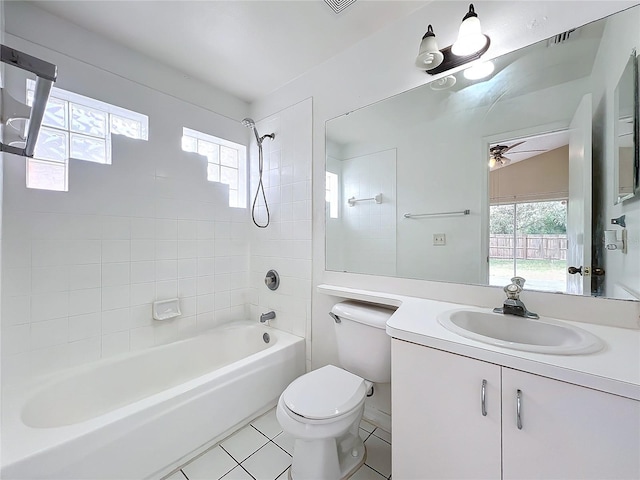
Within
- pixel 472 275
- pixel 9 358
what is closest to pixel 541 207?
pixel 472 275

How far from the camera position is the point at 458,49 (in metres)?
1.25

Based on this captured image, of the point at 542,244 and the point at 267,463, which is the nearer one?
the point at 542,244

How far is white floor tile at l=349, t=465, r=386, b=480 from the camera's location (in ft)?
4.27

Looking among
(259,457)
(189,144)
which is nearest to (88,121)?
(189,144)

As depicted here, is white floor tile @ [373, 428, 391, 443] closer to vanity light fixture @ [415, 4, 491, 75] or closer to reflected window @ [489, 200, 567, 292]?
reflected window @ [489, 200, 567, 292]

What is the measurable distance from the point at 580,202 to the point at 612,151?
21 centimetres

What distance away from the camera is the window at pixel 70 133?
1.49m

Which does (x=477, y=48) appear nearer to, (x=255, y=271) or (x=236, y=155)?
(x=236, y=155)

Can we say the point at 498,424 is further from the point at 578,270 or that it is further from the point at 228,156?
the point at 228,156

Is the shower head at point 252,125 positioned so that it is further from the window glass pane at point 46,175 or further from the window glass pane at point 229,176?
the window glass pane at point 46,175

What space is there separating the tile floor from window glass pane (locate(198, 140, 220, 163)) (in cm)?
211

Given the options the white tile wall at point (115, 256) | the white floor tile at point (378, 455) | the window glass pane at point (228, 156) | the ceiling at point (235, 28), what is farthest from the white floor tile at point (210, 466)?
the ceiling at point (235, 28)

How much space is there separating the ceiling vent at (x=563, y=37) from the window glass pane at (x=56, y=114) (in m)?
2.62

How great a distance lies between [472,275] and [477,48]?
3.63ft
